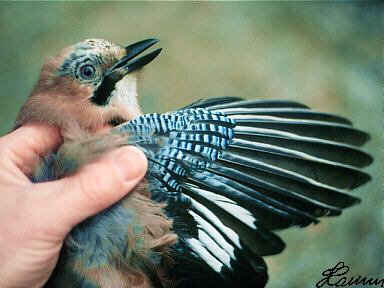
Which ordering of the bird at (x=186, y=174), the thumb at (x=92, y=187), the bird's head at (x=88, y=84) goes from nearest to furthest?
the thumb at (x=92, y=187), the bird at (x=186, y=174), the bird's head at (x=88, y=84)

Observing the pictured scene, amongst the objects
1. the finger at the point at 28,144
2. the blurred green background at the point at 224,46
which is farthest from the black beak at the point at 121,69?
the blurred green background at the point at 224,46

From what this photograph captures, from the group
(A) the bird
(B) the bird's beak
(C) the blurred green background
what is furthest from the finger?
(C) the blurred green background

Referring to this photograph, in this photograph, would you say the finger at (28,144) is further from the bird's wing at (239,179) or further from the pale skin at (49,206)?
the bird's wing at (239,179)

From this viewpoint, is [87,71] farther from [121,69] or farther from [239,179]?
[239,179]

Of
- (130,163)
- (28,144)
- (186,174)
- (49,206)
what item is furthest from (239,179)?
(28,144)

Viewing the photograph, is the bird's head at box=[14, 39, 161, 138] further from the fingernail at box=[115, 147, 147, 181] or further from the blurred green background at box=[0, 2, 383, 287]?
the blurred green background at box=[0, 2, 383, 287]
